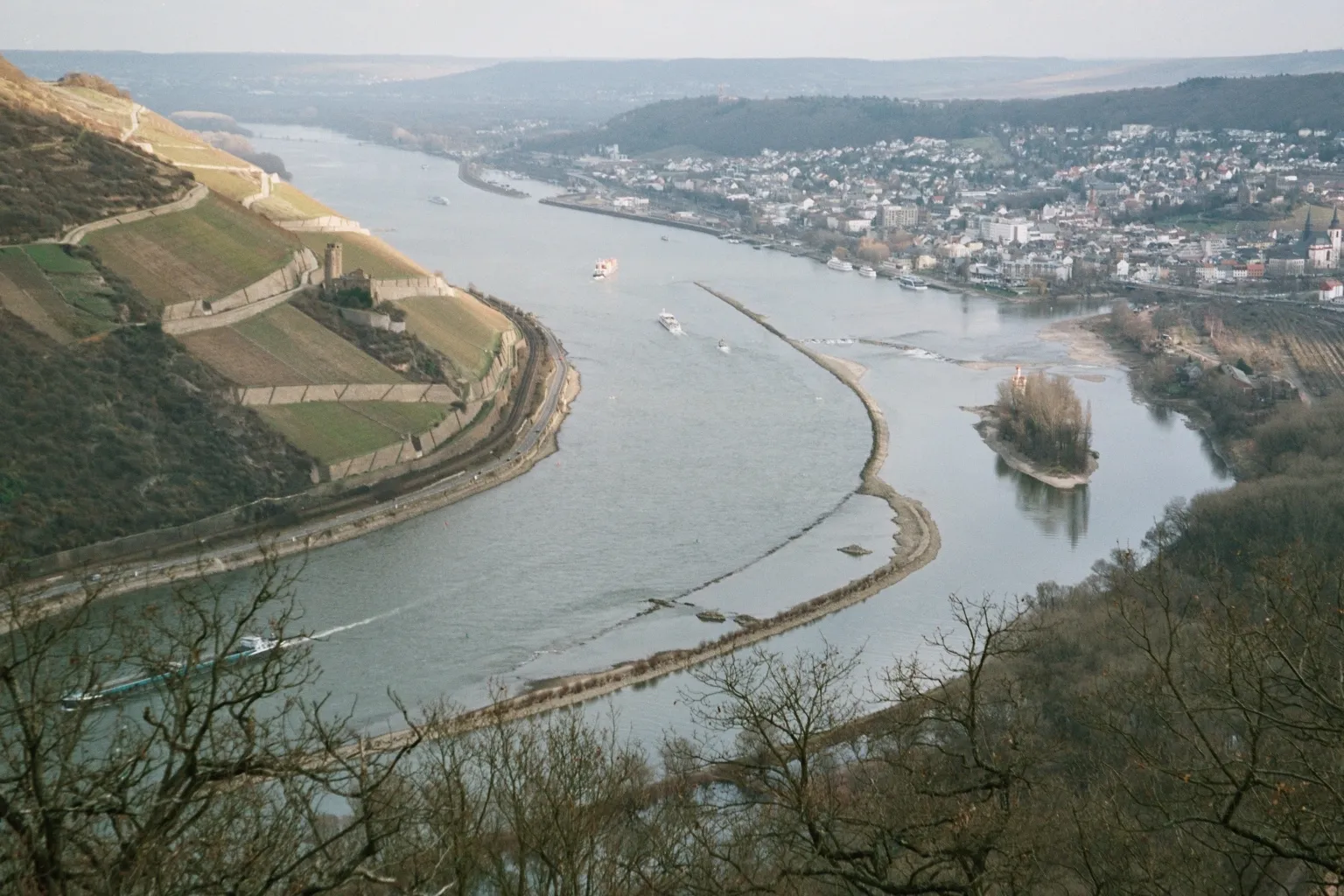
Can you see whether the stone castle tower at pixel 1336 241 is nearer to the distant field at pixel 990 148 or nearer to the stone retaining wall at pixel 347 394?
the distant field at pixel 990 148

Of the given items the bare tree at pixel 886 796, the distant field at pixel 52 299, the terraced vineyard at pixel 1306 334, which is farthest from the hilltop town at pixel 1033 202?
the bare tree at pixel 886 796

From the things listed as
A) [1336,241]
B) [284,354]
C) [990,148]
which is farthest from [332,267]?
[990,148]

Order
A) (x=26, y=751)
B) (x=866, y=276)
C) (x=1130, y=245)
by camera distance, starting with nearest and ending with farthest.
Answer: (x=26, y=751), (x=866, y=276), (x=1130, y=245)

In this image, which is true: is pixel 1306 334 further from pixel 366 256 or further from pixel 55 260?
pixel 55 260

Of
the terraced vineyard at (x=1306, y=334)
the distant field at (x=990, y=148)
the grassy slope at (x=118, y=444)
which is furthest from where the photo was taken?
the distant field at (x=990, y=148)

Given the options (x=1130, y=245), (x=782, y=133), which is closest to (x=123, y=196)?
(x=1130, y=245)

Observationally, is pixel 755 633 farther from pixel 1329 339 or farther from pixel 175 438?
pixel 1329 339

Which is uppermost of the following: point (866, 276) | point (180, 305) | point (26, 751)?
point (26, 751)
